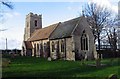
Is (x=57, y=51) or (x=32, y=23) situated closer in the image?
(x=57, y=51)

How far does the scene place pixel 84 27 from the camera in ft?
149

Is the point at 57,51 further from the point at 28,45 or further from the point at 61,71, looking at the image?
the point at 61,71

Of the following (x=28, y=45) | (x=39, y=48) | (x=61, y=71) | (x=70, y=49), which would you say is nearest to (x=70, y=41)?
(x=70, y=49)

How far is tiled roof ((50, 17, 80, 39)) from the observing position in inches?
1811

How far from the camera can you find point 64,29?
49219mm

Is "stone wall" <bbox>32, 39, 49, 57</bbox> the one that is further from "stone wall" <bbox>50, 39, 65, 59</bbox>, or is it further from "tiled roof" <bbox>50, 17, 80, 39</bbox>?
"stone wall" <bbox>50, 39, 65, 59</bbox>

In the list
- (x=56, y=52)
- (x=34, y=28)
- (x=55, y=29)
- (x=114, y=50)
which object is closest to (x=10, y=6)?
(x=56, y=52)

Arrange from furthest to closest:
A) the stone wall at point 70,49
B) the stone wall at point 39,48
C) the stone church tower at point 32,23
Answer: the stone church tower at point 32,23
the stone wall at point 39,48
the stone wall at point 70,49

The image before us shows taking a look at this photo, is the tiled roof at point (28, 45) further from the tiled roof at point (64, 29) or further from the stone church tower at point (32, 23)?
the tiled roof at point (64, 29)

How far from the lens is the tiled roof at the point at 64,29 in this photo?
4600 centimetres

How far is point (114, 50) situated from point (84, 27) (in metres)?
11.4

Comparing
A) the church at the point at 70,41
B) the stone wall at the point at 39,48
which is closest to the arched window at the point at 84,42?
the church at the point at 70,41

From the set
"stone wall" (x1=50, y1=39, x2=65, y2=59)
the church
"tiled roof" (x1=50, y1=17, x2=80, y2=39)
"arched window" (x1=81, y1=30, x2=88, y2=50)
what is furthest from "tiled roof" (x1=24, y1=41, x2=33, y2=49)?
"arched window" (x1=81, y1=30, x2=88, y2=50)

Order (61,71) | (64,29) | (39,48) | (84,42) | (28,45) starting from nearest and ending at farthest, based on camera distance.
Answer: (61,71) < (84,42) < (64,29) < (39,48) < (28,45)
